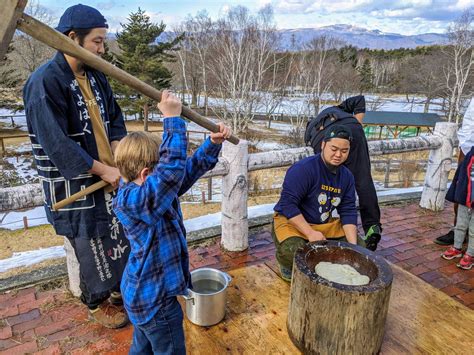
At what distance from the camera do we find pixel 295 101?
30.4 metres

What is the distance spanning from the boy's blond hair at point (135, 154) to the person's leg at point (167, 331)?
2.08ft

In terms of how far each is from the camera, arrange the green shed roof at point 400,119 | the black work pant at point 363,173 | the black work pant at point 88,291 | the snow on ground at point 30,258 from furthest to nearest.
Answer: the green shed roof at point 400,119
the black work pant at point 363,173
the snow on ground at point 30,258
the black work pant at point 88,291

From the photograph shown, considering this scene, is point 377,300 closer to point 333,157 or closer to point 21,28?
point 333,157

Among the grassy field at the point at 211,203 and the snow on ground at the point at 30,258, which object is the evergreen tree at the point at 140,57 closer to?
the grassy field at the point at 211,203

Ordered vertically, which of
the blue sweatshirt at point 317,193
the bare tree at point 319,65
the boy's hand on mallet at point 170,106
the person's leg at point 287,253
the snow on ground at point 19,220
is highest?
the bare tree at point 319,65

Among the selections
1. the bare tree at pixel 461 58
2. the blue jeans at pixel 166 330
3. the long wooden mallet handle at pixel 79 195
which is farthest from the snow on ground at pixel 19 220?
the bare tree at pixel 461 58

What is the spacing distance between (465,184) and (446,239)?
0.76 m

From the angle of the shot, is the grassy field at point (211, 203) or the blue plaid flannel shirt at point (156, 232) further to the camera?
the grassy field at point (211, 203)

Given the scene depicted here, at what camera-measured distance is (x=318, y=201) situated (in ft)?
8.52

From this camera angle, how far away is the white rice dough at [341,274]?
1808 mm

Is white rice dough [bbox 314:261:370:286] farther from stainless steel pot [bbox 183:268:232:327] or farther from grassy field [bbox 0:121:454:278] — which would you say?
grassy field [bbox 0:121:454:278]

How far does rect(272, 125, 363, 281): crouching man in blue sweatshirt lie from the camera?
2.48 m

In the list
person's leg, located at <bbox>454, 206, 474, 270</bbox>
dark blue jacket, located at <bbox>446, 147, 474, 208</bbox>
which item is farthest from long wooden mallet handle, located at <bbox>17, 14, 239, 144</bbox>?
person's leg, located at <bbox>454, 206, 474, 270</bbox>

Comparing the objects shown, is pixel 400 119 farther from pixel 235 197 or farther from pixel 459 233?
pixel 235 197
